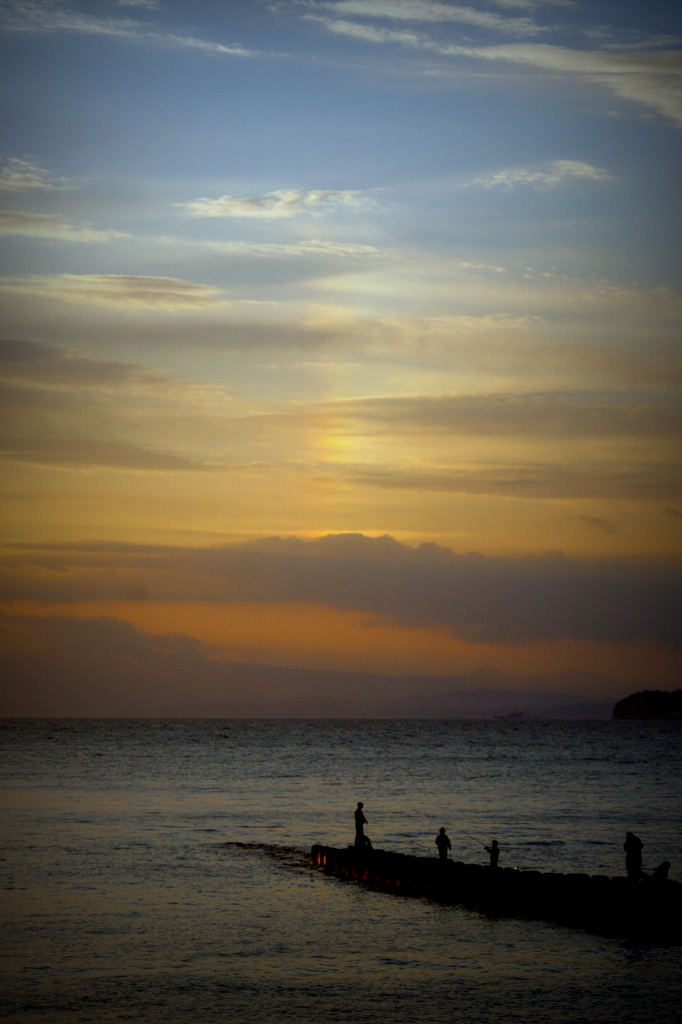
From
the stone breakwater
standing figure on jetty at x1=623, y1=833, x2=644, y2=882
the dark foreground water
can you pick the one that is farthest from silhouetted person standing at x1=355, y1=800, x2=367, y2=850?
standing figure on jetty at x1=623, y1=833, x2=644, y2=882

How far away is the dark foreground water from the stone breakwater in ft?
2.55

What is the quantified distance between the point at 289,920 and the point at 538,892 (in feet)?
22.1

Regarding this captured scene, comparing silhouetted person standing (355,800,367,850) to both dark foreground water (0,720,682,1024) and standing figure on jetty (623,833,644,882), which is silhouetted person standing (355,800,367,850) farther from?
standing figure on jetty (623,833,644,882)

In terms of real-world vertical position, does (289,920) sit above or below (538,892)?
below

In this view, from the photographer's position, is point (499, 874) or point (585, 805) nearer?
point (499, 874)

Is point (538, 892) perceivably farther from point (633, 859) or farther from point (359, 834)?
point (359, 834)

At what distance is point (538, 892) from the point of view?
90.1 feet

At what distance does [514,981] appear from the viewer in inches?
821

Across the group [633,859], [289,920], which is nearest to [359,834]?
[289,920]

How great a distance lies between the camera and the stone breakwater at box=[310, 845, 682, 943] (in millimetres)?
24969

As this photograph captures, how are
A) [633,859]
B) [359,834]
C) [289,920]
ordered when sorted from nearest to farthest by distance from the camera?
[633,859]
[289,920]
[359,834]

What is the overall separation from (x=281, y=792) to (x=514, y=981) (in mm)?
48671

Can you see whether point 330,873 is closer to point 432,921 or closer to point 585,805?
point 432,921

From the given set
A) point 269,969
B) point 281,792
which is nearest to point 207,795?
point 281,792
